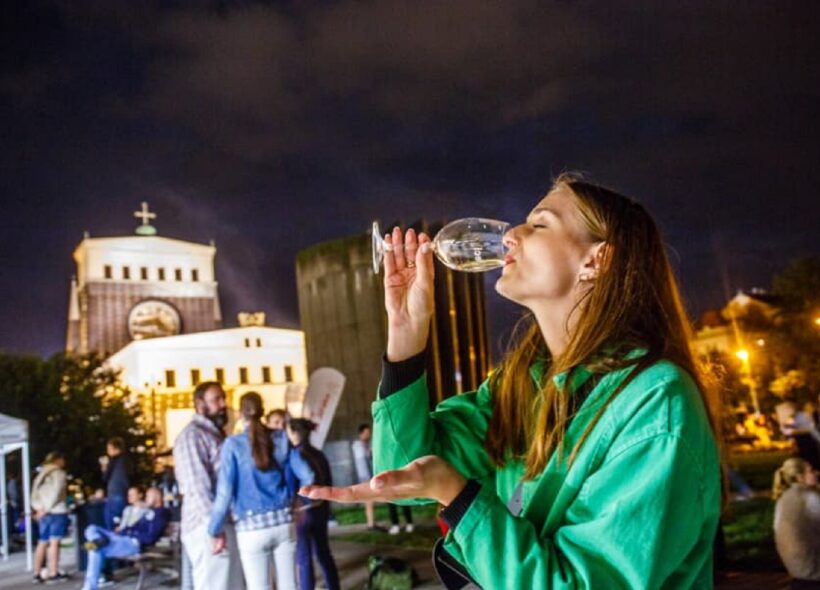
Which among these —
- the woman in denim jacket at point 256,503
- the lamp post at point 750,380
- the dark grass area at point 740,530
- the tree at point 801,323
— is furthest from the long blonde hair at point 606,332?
the lamp post at point 750,380

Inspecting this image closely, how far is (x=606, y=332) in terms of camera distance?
1739 millimetres

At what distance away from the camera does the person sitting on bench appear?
9.41 m

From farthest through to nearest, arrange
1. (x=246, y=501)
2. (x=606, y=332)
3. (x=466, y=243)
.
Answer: (x=246, y=501) < (x=466, y=243) < (x=606, y=332)

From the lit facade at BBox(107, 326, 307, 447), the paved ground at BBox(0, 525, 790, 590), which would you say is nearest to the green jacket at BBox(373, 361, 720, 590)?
the paved ground at BBox(0, 525, 790, 590)

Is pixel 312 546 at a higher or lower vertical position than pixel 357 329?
lower

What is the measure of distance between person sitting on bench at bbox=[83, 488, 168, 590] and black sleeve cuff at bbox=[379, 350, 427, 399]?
869cm

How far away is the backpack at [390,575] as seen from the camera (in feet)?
27.1

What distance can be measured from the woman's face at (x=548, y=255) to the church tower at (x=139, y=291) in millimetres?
85893

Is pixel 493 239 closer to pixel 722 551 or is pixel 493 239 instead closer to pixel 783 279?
pixel 722 551

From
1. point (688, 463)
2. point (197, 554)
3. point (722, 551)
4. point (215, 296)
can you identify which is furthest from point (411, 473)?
point (215, 296)

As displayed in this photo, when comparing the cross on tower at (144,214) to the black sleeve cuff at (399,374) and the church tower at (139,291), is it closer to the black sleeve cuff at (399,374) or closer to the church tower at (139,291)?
the church tower at (139,291)

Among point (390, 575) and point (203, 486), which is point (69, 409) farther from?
point (203, 486)

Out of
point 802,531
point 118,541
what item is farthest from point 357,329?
point 802,531

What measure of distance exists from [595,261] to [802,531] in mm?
5230
